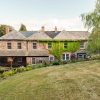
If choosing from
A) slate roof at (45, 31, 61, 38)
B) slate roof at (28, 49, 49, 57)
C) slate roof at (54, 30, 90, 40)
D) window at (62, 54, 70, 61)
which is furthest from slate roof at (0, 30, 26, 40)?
window at (62, 54, 70, 61)

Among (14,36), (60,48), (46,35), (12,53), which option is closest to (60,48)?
(60,48)

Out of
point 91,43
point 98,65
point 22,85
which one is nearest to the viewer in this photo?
point 22,85

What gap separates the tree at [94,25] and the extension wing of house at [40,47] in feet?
37.4

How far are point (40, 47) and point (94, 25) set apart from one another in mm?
A: 15040

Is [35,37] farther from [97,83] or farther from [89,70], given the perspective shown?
[97,83]

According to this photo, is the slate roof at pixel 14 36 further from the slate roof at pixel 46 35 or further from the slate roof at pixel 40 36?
the slate roof at pixel 40 36

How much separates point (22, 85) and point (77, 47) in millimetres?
27365

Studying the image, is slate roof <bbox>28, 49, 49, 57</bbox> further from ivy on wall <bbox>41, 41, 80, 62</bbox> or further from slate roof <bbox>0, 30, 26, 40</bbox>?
slate roof <bbox>0, 30, 26, 40</bbox>

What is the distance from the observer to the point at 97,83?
24.6m

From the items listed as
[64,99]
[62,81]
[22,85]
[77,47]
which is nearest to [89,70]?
[62,81]

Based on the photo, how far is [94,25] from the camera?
39094 millimetres

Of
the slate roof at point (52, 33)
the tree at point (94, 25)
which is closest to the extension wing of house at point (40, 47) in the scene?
the slate roof at point (52, 33)

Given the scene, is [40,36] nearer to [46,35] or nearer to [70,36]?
[46,35]

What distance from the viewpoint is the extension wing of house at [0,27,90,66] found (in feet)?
163
